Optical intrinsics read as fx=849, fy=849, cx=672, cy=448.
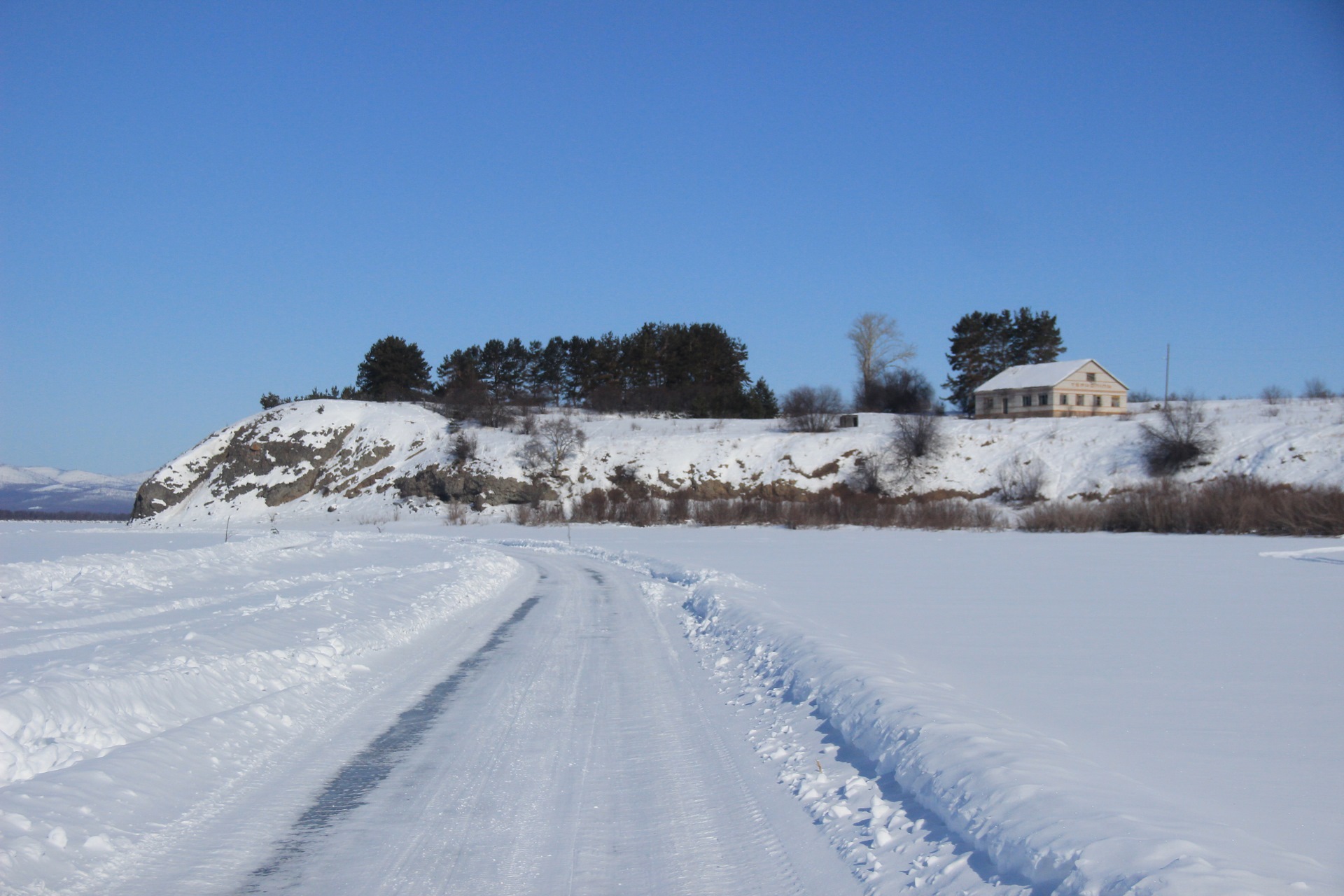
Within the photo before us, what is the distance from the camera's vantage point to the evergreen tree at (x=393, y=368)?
82.5m

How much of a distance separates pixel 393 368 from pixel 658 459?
119 ft

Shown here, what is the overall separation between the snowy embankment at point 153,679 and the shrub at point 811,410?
48058mm

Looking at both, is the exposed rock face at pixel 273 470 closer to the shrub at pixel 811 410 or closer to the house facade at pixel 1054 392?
the shrub at pixel 811 410

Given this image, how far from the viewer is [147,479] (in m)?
66.4

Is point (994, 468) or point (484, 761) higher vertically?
point (994, 468)

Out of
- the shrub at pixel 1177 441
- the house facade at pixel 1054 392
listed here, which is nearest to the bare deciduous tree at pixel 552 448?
the house facade at pixel 1054 392

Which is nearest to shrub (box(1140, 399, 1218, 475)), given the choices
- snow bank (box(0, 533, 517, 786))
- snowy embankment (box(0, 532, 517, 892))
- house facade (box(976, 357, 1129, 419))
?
house facade (box(976, 357, 1129, 419))

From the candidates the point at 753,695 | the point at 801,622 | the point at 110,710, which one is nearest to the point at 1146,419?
the point at 801,622

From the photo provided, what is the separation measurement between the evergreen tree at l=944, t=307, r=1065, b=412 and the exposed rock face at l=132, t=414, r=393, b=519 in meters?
52.6

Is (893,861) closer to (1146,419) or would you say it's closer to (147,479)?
(1146,419)

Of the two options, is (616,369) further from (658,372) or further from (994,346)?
(994,346)

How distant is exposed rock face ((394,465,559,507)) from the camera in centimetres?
5762

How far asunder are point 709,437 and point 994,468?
19.4 m

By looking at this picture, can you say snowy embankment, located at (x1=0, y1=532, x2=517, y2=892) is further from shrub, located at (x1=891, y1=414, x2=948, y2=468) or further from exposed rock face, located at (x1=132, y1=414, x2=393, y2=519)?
exposed rock face, located at (x1=132, y1=414, x2=393, y2=519)
